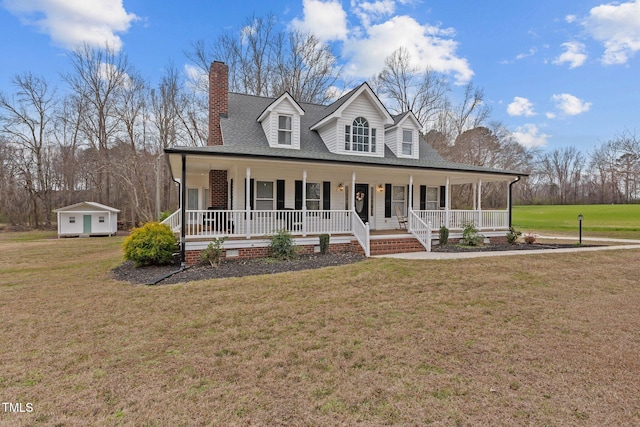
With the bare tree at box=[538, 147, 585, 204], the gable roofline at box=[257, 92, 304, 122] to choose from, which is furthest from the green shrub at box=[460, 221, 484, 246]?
the bare tree at box=[538, 147, 585, 204]

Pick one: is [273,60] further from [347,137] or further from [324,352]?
[324,352]

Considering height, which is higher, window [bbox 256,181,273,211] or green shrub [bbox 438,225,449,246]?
window [bbox 256,181,273,211]

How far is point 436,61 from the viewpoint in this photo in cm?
2973

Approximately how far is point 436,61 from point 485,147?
12.2m

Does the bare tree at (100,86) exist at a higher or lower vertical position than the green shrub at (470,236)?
higher

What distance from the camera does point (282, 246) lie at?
10.3 meters

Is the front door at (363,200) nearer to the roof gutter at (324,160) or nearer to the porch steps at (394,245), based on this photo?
the roof gutter at (324,160)

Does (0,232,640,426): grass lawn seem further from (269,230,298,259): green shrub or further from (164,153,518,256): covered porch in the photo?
(164,153,518,256): covered porch

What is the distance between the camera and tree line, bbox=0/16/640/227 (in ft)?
91.1

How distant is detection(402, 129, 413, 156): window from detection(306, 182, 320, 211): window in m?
4.91

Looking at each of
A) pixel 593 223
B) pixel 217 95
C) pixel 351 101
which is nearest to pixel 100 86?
pixel 217 95

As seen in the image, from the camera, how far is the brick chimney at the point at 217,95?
1407 centimetres

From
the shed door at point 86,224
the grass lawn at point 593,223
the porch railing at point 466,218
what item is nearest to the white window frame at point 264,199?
the porch railing at point 466,218

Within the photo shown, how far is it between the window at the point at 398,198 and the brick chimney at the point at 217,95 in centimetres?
834
